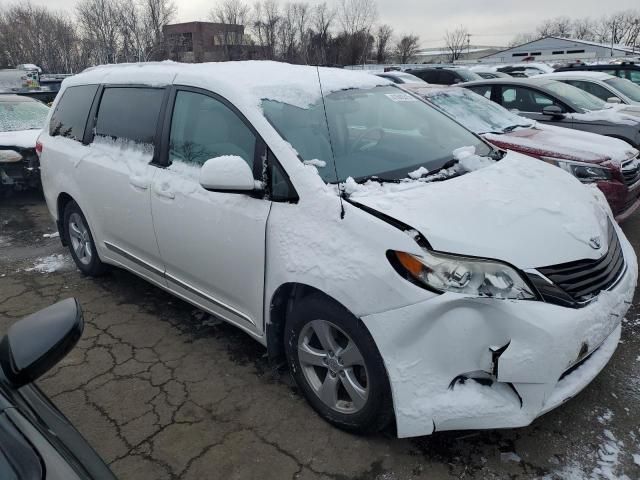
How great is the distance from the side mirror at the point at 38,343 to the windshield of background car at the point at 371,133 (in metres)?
1.37

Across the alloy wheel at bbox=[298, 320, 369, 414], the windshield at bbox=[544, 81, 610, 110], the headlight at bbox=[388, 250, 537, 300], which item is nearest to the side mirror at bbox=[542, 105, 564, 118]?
the windshield at bbox=[544, 81, 610, 110]

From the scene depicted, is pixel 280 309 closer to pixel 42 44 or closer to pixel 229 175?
pixel 229 175

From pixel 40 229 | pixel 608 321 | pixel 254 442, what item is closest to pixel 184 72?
pixel 254 442

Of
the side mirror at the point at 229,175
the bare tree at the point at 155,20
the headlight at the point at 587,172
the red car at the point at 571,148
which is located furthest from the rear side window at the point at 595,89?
the bare tree at the point at 155,20

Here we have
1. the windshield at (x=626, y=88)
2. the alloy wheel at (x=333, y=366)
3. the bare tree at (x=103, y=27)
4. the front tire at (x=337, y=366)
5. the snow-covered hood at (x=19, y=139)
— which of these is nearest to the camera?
the front tire at (x=337, y=366)

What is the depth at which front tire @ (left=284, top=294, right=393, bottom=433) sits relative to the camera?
226 centimetres

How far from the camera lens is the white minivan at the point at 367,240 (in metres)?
2.08

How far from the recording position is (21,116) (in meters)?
8.16

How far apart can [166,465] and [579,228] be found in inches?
89.2

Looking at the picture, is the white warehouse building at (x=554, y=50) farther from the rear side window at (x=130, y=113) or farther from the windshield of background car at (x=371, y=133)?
the rear side window at (x=130, y=113)

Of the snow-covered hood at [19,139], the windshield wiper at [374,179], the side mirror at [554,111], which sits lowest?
the snow-covered hood at [19,139]

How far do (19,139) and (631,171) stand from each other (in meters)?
7.77

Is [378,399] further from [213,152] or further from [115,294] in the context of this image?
[115,294]

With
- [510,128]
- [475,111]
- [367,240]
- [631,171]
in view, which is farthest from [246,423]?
[475,111]
